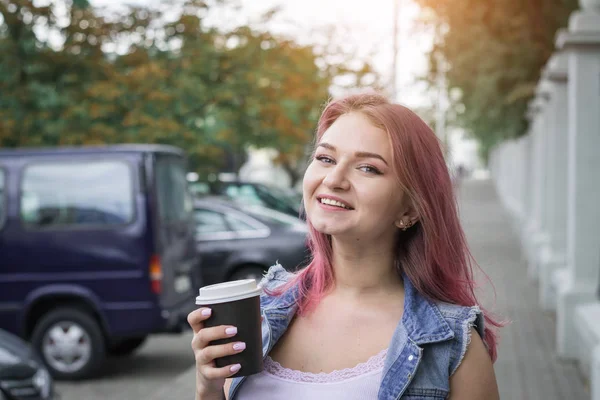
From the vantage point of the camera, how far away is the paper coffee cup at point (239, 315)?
196 cm

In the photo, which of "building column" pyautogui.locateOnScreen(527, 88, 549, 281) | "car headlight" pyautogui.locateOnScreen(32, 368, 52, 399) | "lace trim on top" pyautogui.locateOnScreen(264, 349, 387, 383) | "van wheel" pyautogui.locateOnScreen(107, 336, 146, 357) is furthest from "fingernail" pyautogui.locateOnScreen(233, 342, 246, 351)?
"building column" pyautogui.locateOnScreen(527, 88, 549, 281)

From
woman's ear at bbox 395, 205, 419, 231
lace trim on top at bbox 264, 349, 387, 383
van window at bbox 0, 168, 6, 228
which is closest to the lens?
lace trim on top at bbox 264, 349, 387, 383

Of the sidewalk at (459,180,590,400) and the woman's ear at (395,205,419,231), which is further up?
the woman's ear at (395,205,419,231)

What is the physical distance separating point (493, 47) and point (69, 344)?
9.11 meters


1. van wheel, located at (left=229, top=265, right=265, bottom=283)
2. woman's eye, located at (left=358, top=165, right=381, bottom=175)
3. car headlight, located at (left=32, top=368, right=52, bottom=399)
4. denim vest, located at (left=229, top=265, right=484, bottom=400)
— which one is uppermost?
woman's eye, located at (left=358, top=165, right=381, bottom=175)

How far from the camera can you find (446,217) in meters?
2.20

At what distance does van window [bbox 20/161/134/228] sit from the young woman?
609cm

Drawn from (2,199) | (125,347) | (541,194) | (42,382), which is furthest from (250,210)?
(42,382)

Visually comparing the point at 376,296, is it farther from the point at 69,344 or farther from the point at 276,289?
the point at 69,344

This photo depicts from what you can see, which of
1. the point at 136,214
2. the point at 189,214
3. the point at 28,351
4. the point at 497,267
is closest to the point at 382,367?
the point at 28,351

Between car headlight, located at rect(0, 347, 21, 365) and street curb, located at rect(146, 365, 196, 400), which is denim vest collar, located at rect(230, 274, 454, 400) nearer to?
car headlight, located at rect(0, 347, 21, 365)

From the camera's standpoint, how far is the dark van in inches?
318

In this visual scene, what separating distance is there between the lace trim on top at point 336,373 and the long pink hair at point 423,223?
18cm

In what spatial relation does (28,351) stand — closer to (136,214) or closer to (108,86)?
(136,214)
